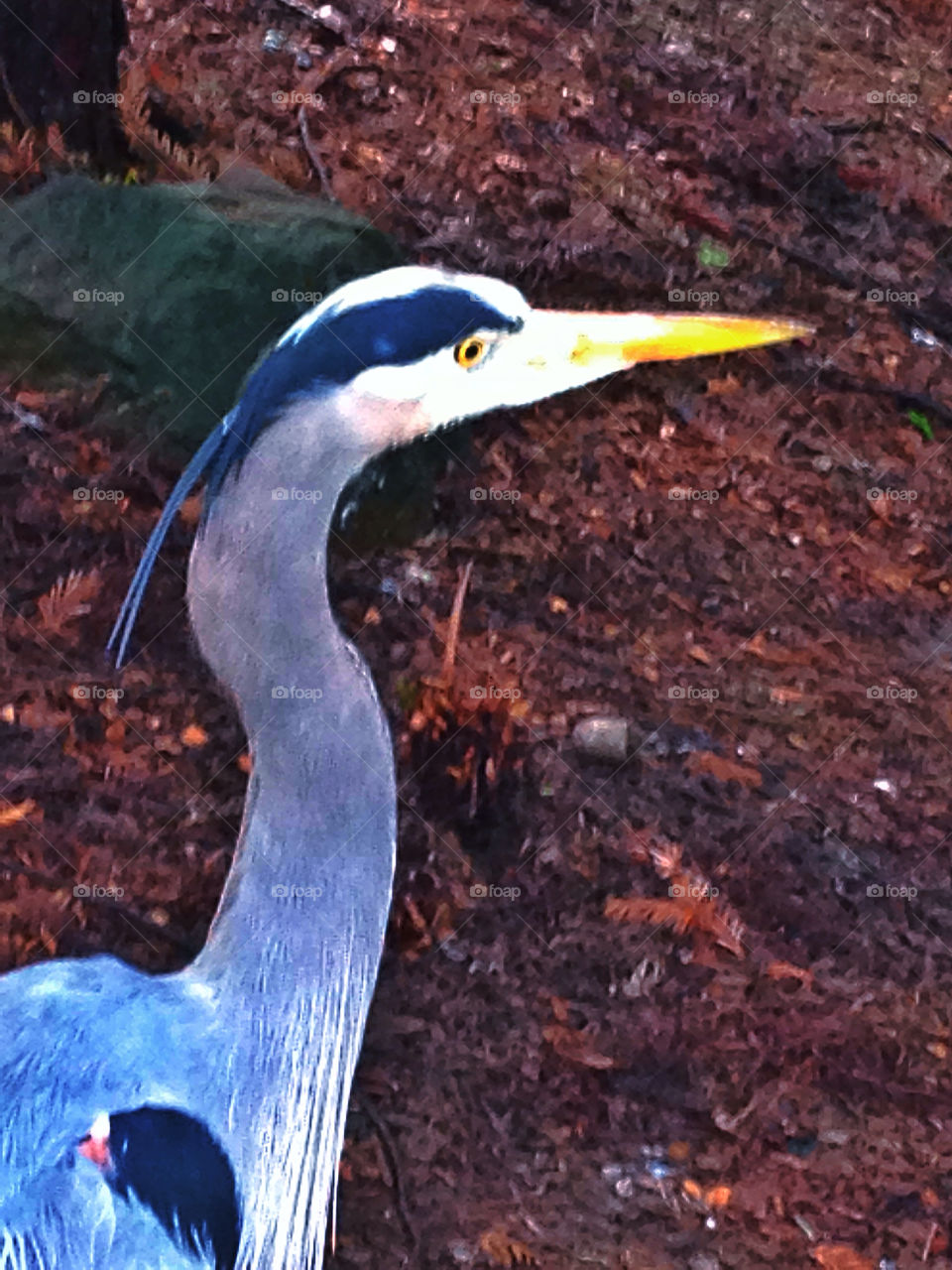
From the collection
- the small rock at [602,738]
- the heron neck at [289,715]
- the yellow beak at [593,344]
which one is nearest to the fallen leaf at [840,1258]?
the small rock at [602,738]

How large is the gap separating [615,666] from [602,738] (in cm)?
12

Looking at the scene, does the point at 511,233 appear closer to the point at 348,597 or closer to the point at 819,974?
the point at 348,597

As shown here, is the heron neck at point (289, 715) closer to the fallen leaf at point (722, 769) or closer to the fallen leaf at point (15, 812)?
the fallen leaf at point (15, 812)

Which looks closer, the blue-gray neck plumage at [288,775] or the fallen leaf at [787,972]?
the blue-gray neck plumage at [288,775]

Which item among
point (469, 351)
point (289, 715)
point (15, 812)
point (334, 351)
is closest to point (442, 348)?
point (469, 351)

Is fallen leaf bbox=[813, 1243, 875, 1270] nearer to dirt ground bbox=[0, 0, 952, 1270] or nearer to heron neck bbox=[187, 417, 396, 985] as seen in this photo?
dirt ground bbox=[0, 0, 952, 1270]

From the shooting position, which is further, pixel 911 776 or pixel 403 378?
pixel 911 776

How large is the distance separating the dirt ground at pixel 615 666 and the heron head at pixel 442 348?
0.14 m

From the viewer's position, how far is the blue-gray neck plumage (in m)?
1.38

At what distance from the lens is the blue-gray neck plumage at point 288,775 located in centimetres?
138

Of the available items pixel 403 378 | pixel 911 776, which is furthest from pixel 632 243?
pixel 911 776

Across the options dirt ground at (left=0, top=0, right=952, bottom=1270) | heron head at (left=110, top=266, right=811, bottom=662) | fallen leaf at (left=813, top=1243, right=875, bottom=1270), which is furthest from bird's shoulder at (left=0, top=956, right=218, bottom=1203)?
fallen leaf at (left=813, top=1243, right=875, bottom=1270)

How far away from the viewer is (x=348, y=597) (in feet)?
5.72

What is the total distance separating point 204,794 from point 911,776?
3.75ft
